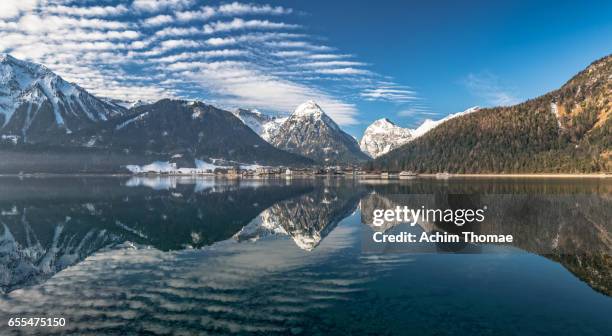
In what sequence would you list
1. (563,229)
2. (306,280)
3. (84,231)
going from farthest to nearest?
1. (84,231)
2. (563,229)
3. (306,280)

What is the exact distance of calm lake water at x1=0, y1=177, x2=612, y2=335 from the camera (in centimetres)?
2673

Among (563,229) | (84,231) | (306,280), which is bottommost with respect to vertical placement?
(306,280)

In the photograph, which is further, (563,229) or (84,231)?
(84,231)

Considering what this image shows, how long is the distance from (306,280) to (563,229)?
43077 mm

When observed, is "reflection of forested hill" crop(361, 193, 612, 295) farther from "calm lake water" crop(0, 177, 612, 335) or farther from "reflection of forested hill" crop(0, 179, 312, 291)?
"reflection of forested hill" crop(0, 179, 312, 291)

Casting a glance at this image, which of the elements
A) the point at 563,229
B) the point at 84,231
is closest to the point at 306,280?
the point at 563,229

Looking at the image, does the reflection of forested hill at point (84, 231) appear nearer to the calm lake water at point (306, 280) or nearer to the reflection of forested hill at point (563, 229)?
the calm lake water at point (306, 280)

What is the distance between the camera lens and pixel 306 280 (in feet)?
122

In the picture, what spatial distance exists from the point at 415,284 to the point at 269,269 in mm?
14160

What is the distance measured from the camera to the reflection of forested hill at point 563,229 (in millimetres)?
41003

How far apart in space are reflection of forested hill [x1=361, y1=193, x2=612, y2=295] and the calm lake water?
28 cm

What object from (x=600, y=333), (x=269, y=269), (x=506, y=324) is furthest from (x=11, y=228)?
(x=600, y=333)

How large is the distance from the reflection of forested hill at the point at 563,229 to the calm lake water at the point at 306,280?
28 cm

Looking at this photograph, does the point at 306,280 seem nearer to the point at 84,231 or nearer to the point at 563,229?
the point at 563,229
